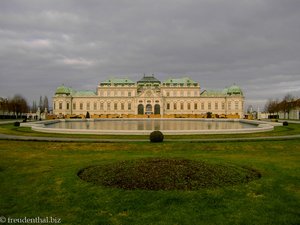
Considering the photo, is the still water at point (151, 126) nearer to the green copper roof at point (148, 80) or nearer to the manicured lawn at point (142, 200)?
the manicured lawn at point (142, 200)

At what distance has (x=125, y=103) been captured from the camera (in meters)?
118

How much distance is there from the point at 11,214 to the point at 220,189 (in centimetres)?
692

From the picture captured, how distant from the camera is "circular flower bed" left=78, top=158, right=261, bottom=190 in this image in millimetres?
10891

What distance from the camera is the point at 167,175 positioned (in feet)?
37.9

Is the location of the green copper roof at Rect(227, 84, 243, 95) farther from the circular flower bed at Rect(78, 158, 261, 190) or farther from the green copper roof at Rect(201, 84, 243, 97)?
the circular flower bed at Rect(78, 158, 261, 190)

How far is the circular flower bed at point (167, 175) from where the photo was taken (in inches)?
429

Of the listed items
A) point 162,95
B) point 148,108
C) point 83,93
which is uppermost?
point 83,93

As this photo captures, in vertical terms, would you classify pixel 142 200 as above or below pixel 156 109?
below

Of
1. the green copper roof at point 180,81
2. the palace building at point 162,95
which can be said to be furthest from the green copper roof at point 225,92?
the green copper roof at point 180,81

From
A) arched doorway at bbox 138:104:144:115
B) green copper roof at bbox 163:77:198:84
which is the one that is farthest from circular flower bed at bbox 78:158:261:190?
green copper roof at bbox 163:77:198:84

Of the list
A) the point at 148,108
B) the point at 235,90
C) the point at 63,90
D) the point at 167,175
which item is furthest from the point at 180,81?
the point at 167,175

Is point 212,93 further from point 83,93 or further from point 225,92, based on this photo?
point 83,93

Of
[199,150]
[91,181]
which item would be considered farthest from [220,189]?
[199,150]

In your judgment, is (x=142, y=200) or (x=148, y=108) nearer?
(x=142, y=200)
